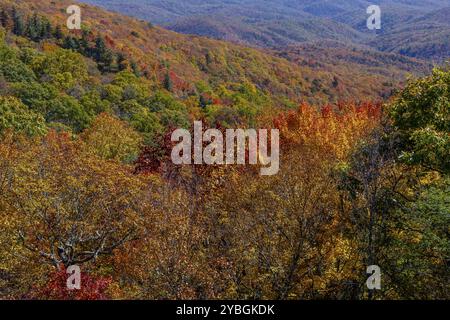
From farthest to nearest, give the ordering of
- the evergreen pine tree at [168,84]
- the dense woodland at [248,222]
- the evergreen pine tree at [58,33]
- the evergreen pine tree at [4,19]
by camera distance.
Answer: the evergreen pine tree at [58,33]
the evergreen pine tree at [168,84]
the evergreen pine tree at [4,19]
the dense woodland at [248,222]

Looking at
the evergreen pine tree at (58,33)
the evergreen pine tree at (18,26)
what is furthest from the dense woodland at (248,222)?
the evergreen pine tree at (58,33)

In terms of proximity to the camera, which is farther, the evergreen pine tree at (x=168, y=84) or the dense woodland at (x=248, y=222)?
the evergreen pine tree at (x=168, y=84)

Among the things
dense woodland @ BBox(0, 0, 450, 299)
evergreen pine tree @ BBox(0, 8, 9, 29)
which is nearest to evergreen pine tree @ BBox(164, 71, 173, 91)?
evergreen pine tree @ BBox(0, 8, 9, 29)

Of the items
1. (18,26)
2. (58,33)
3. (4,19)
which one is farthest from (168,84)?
(4,19)

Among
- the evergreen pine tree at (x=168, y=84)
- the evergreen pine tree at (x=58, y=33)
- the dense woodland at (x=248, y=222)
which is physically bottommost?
the evergreen pine tree at (x=168, y=84)

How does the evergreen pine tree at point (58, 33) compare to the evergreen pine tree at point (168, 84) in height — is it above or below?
above

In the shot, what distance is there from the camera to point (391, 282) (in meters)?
20.6

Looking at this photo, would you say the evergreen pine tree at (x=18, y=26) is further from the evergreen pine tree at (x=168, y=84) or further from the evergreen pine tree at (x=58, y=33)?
the evergreen pine tree at (x=168, y=84)

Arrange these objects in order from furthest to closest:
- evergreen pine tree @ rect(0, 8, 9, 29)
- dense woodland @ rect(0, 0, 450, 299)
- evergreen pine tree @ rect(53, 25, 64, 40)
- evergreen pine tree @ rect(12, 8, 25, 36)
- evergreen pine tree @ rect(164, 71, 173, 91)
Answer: evergreen pine tree @ rect(53, 25, 64, 40), evergreen pine tree @ rect(164, 71, 173, 91), evergreen pine tree @ rect(0, 8, 9, 29), evergreen pine tree @ rect(12, 8, 25, 36), dense woodland @ rect(0, 0, 450, 299)

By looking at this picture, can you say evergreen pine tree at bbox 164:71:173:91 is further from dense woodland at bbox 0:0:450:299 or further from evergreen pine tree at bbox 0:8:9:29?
dense woodland at bbox 0:0:450:299

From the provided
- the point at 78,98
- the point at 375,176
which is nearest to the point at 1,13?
the point at 78,98

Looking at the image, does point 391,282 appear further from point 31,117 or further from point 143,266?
point 31,117

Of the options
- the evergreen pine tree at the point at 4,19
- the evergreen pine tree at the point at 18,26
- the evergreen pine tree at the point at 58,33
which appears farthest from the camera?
the evergreen pine tree at the point at 58,33

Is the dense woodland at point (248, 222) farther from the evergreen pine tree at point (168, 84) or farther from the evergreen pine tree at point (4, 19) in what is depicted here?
the evergreen pine tree at point (4, 19)
